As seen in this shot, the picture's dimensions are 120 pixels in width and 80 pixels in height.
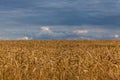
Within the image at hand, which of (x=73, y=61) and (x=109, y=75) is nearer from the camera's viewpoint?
(x=109, y=75)

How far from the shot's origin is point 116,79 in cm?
683

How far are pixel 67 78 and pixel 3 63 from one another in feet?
6.15

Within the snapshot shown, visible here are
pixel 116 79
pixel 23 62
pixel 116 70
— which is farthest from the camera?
pixel 23 62

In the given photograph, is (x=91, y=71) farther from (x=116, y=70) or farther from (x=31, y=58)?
(x=31, y=58)

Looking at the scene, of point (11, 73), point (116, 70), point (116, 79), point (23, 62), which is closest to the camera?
point (116, 79)

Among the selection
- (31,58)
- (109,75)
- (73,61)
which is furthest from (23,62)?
(109,75)

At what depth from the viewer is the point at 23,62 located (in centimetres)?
868

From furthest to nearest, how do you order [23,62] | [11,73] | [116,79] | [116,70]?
[23,62] < [11,73] < [116,70] < [116,79]

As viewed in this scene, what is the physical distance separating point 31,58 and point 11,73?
0.89 meters

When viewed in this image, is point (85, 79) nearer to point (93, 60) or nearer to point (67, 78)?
point (67, 78)

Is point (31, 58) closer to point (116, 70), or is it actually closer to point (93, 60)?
point (93, 60)

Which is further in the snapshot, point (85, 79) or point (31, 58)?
point (31, 58)

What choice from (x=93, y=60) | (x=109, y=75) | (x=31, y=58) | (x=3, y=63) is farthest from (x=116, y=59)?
(x=3, y=63)

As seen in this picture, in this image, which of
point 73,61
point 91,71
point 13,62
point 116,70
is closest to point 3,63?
point 13,62
